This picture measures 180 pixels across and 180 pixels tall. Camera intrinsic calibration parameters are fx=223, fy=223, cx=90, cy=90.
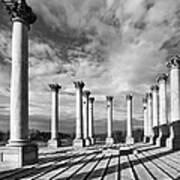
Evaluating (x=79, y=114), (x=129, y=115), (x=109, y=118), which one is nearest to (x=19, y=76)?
(x=79, y=114)

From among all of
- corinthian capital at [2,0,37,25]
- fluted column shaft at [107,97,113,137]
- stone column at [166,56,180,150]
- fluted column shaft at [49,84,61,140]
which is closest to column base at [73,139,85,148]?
fluted column shaft at [49,84,61,140]

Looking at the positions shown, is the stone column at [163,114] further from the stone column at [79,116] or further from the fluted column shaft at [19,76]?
the fluted column shaft at [19,76]

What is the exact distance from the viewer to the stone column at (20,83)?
16.4m

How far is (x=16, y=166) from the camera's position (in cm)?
1523

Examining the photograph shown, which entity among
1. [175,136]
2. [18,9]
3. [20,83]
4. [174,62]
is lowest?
[175,136]

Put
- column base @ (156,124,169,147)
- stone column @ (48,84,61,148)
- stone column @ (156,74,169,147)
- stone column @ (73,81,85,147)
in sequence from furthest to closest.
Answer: stone column @ (73,81,85,147), stone column @ (48,84,61,148), stone column @ (156,74,169,147), column base @ (156,124,169,147)

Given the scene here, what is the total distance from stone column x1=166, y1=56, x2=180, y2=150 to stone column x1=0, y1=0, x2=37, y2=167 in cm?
1669

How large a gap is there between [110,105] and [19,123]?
107 feet

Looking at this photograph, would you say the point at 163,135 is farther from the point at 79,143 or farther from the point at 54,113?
the point at 54,113

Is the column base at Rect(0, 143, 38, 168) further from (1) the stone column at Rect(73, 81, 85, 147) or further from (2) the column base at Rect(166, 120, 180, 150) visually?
(1) the stone column at Rect(73, 81, 85, 147)

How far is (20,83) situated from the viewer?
16.8 m

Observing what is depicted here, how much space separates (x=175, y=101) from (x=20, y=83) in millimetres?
18758

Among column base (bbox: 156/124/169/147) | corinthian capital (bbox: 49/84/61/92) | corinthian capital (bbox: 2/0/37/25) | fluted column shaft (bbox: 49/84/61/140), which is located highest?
corinthian capital (bbox: 2/0/37/25)

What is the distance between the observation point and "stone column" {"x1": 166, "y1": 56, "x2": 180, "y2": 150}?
26.2 metres
